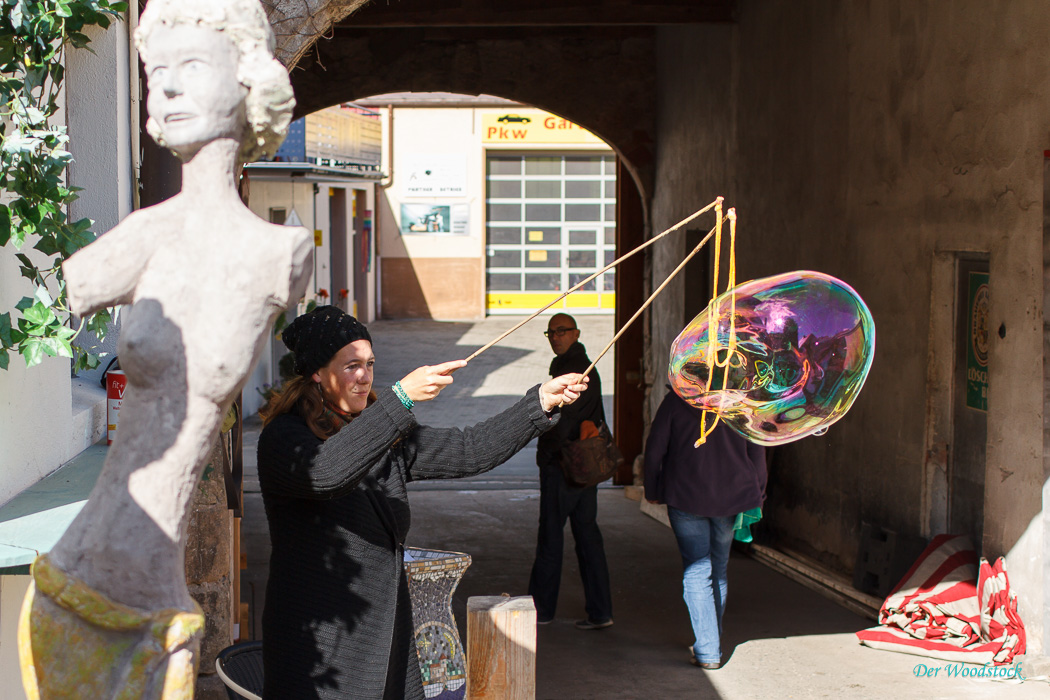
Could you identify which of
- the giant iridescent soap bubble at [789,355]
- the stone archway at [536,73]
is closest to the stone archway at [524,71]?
the stone archway at [536,73]

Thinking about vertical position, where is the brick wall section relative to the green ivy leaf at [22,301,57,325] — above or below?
below

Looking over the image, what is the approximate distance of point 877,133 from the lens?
23.2 ft

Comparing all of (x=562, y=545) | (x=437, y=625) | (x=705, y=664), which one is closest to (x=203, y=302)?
(x=437, y=625)

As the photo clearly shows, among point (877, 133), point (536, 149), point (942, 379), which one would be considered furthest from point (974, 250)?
point (536, 149)

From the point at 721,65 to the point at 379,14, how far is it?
296cm

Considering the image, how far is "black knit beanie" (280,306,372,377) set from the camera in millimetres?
2799

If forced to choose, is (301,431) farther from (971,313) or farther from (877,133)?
(877,133)

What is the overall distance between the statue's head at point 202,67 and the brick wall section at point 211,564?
2728mm

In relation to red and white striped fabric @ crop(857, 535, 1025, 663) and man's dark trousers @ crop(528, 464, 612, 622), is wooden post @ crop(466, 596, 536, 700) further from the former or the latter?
red and white striped fabric @ crop(857, 535, 1025, 663)

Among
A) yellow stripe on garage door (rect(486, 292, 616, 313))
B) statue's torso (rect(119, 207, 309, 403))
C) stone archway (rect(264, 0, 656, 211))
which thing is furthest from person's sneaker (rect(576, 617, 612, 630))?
yellow stripe on garage door (rect(486, 292, 616, 313))

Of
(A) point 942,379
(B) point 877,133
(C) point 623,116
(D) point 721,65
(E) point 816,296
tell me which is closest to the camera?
(E) point 816,296

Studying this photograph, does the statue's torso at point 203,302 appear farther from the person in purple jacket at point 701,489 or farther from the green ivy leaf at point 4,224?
the person in purple jacket at point 701,489

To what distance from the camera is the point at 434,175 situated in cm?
2480

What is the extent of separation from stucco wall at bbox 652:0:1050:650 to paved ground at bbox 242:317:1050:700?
0.66 meters
